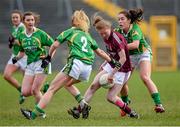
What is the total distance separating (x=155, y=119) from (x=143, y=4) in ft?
67.4

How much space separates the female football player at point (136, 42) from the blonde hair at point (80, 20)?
0.96 metres

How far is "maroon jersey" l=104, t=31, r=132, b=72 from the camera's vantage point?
11.3 meters

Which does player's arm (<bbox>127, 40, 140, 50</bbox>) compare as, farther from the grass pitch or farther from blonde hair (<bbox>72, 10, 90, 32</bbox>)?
the grass pitch

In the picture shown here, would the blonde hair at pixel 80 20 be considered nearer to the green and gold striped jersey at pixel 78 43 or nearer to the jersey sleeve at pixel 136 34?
the green and gold striped jersey at pixel 78 43

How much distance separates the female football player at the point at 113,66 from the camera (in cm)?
1123

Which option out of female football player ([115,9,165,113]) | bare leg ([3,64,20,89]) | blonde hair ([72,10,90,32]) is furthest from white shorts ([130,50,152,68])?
bare leg ([3,64,20,89])

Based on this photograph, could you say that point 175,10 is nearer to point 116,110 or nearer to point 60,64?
point 60,64

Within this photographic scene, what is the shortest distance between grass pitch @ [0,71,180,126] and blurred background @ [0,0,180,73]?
10185 mm

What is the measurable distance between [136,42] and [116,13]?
18900 mm

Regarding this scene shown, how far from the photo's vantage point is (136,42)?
39.7 ft

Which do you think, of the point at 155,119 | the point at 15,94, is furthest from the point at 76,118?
the point at 15,94

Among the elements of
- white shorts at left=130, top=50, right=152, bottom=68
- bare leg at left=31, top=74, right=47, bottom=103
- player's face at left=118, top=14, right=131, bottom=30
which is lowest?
bare leg at left=31, top=74, right=47, bottom=103

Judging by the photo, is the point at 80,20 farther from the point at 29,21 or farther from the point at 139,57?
the point at 139,57

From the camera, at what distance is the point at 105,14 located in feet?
103
